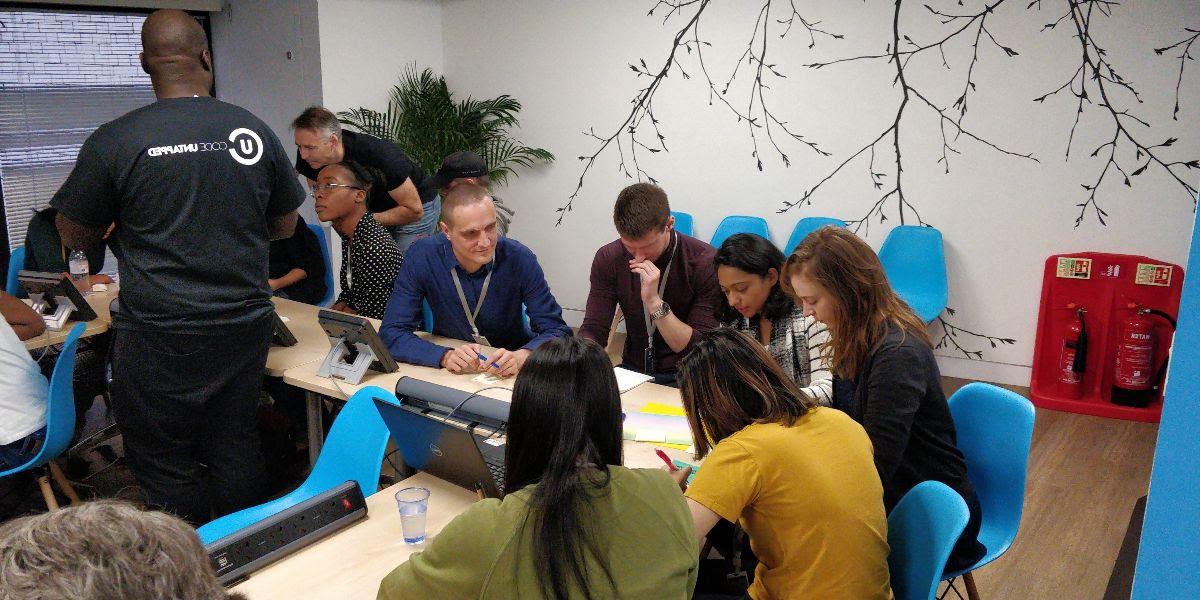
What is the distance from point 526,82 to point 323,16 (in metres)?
1.61

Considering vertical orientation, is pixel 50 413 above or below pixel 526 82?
below

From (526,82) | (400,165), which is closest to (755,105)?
(526,82)

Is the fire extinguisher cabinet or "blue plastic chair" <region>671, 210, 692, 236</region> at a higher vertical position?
"blue plastic chair" <region>671, 210, 692, 236</region>

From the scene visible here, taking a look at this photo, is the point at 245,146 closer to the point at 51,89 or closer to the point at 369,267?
the point at 369,267

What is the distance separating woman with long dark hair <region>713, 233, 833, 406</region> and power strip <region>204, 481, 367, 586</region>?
1465mm

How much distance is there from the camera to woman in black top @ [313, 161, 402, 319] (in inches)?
158

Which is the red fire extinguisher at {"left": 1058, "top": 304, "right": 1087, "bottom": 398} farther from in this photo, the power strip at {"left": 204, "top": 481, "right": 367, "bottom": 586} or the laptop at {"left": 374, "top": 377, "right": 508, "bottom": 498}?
the power strip at {"left": 204, "top": 481, "right": 367, "bottom": 586}

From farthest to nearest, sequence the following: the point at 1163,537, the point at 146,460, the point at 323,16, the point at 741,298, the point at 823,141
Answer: the point at 323,16
the point at 823,141
the point at 741,298
the point at 146,460
the point at 1163,537

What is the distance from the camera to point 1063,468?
169 inches

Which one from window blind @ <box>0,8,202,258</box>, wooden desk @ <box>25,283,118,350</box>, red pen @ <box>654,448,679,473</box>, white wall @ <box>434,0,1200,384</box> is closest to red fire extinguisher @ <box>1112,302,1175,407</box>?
white wall @ <box>434,0,1200,384</box>

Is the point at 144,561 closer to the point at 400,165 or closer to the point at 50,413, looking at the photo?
the point at 50,413

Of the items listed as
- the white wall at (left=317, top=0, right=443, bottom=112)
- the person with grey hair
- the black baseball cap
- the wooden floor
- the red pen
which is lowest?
the wooden floor

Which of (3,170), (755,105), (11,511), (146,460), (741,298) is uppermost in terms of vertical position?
(755,105)

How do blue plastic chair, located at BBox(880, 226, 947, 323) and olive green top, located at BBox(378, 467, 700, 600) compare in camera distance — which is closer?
olive green top, located at BBox(378, 467, 700, 600)
